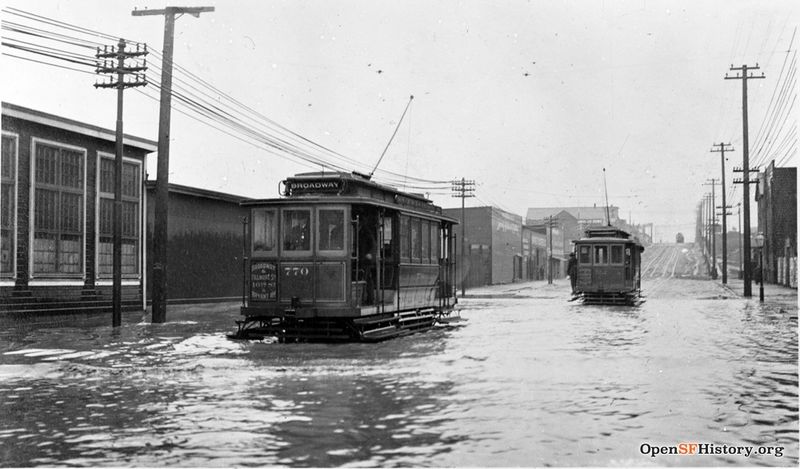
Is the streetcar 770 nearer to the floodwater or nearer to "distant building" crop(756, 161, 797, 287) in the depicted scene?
the floodwater

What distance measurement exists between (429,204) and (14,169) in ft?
33.7

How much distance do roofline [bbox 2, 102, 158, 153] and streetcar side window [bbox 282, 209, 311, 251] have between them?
765cm

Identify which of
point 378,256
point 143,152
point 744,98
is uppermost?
point 744,98

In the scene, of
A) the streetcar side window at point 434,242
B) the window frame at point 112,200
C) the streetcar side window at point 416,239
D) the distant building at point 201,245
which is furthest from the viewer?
the distant building at point 201,245

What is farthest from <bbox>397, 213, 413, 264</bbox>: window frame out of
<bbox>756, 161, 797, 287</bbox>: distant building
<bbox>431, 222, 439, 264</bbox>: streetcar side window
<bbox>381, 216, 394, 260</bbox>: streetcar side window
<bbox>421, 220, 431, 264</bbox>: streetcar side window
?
<bbox>756, 161, 797, 287</bbox>: distant building

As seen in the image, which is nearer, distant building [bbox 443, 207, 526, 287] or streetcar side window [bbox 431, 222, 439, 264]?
streetcar side window [bbox 431, 222, 439, 264]

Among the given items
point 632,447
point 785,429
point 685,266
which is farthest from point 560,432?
point 685,266

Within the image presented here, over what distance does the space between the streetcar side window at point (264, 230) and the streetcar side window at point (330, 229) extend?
950mm

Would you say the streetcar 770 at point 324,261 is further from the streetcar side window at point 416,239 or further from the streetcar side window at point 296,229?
the streetcar side window at point 416,239

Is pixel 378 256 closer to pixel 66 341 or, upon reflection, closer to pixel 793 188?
pixel 66 341

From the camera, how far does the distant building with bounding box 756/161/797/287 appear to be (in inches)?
1867

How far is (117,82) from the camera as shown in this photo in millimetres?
18938

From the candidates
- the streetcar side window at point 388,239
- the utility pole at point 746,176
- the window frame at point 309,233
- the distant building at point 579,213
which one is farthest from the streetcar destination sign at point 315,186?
the distant building at point 579,213

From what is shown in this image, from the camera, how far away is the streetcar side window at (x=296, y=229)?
51.9ft
